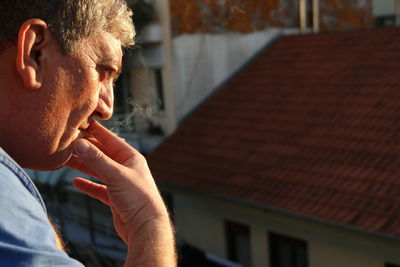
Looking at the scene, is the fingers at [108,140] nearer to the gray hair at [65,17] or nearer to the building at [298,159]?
the gray hair at [65,17]

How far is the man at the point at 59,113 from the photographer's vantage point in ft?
1.50

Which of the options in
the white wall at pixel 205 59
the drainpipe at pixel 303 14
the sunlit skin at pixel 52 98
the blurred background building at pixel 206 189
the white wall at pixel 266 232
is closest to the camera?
the sunlit skin at pixel 52 98

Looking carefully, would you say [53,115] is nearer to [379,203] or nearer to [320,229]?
[379,203]

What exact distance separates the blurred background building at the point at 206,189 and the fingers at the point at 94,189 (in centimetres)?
230

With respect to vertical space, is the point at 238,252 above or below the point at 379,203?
below

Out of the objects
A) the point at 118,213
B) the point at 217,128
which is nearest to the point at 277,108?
the point at 217,128

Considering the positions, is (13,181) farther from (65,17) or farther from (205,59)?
(205,59)

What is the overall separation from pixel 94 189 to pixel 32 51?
0.25 m

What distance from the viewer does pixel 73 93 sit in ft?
1.84

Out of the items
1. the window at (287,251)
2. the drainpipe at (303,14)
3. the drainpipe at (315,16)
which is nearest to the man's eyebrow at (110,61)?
the window at (287,251)

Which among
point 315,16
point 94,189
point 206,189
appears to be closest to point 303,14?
point 315,16

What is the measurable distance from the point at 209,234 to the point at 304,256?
3.03ft

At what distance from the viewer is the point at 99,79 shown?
2.00 feet

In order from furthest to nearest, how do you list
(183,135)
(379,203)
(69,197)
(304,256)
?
(183,135), (69,197), (304,256), (379,203)
